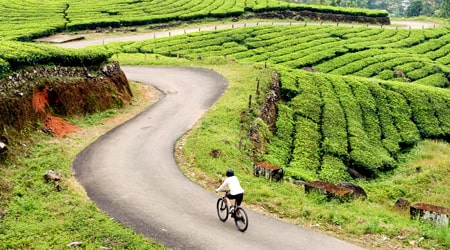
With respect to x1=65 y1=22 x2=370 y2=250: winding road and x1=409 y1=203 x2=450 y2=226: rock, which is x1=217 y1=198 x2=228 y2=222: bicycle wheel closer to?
x1=65 y1=22 x2=370 y2=250: winding road

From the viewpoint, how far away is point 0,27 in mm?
59062

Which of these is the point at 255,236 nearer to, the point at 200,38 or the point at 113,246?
the point at 113,246

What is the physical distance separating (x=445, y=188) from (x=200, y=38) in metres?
40.9

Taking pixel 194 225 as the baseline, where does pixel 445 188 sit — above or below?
below

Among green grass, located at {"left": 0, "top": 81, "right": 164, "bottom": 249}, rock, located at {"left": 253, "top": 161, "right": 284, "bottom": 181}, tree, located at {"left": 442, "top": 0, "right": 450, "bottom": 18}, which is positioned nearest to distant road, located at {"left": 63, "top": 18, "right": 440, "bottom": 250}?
green grass, located at {"left": 0, "top": 81, "right": 164, "bottom": 249}

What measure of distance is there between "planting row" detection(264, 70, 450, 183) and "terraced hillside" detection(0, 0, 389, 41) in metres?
36.7

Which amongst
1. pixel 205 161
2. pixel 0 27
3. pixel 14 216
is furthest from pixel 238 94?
pixel 0 27

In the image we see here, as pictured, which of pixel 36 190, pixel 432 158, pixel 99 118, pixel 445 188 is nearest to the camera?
pixel 36 190

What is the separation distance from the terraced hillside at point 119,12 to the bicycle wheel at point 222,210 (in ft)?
156

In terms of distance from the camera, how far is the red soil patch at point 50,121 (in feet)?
76.2

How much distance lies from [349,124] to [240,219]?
64.9ft

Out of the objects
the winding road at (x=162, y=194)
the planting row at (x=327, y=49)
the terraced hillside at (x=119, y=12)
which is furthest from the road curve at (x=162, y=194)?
the terraced hillside at (x=119, y=12)

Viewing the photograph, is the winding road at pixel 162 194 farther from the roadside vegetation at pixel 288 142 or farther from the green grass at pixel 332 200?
the green grass at pixel 332 200

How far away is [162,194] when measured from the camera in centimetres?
1756
